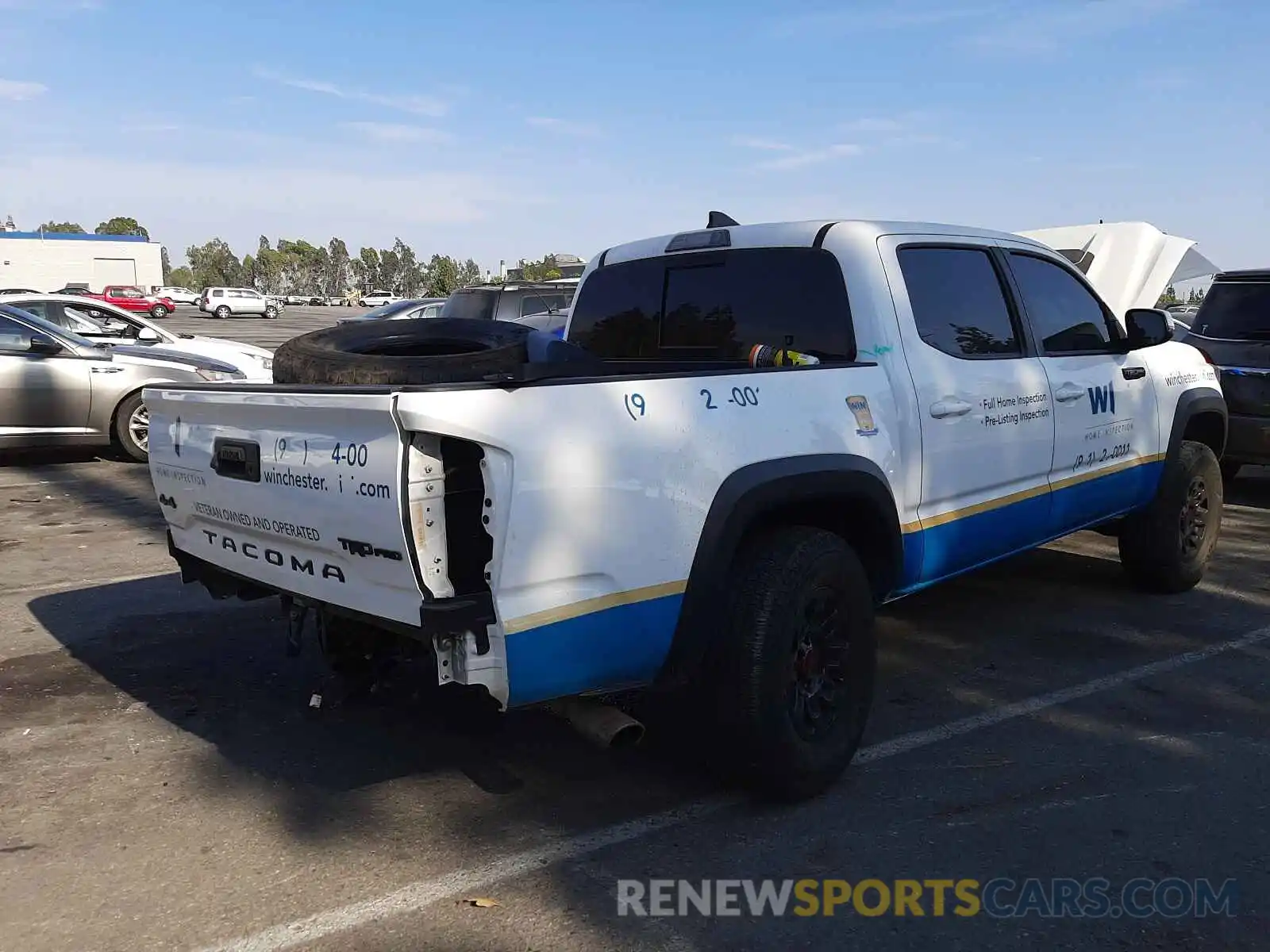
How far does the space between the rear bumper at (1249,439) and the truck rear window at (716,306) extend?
5479 millimetres

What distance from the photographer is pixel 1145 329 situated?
17.3ft

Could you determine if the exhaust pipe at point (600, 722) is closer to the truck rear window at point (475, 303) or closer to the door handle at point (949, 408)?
the door handle at point (949, 408)

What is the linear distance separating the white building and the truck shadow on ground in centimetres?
7238

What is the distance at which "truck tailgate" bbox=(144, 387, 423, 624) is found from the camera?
2820 millimetres

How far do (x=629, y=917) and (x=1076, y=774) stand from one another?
178 cm

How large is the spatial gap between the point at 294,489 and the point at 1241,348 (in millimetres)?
7785

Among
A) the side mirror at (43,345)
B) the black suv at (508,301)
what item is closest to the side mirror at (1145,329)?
the side mirror at (43,345)

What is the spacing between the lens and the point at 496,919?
9.34ft

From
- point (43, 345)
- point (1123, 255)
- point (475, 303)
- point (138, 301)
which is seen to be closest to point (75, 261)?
point (138, 301)

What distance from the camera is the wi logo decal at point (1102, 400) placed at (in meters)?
5.06

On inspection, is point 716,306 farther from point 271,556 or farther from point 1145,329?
point 1145,329

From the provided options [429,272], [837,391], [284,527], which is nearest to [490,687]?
[284,527]

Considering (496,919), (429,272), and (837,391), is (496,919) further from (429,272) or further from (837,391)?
(429,272)

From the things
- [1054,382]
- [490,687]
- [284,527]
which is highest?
[1054,382]
